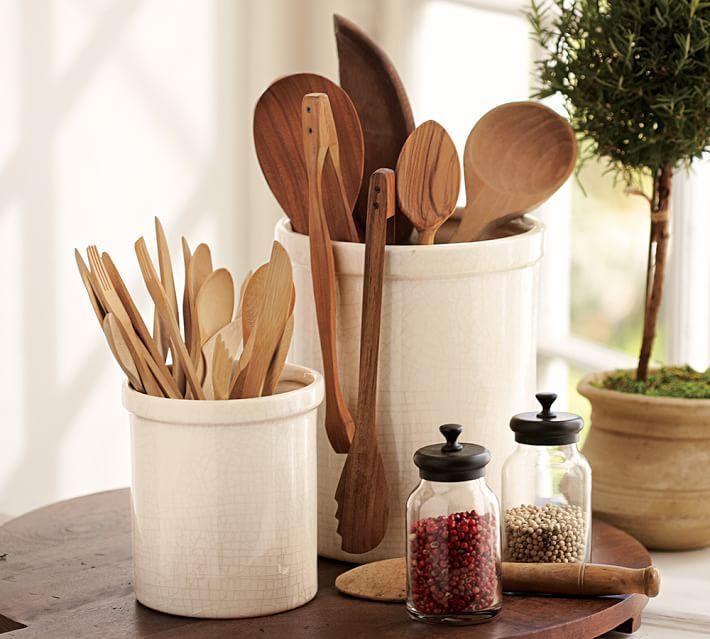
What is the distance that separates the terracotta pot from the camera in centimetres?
88

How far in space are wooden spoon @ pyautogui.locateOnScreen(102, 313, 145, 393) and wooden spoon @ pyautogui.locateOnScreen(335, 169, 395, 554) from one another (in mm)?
145

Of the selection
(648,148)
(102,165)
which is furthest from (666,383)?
(102,165)

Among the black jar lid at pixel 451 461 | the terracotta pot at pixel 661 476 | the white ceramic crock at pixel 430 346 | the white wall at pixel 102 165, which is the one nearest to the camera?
the black jar lid at pixel 451 461

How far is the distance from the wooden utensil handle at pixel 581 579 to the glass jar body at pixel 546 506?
0.11 feet

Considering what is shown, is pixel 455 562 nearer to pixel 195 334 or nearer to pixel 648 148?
pixel 195 334

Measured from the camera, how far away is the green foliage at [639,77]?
82 cm

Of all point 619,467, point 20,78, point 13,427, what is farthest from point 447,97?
point 619,467

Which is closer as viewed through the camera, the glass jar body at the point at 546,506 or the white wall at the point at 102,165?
the glass jar body at the point at 546,506

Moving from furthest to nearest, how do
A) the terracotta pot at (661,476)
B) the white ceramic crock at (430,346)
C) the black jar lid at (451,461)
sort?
1. the terracotta pot at (661,476)
2. the white ceramic crock at (430,346)
3. the black jar lid at (451,461)

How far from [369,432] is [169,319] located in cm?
15

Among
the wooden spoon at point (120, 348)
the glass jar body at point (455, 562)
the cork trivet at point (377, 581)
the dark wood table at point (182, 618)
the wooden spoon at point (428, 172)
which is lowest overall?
the dark wood table at point (182, 618)

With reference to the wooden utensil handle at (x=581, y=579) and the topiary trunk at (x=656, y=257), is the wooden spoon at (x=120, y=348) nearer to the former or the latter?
the wooden utensil handle at (x=581, y=579)

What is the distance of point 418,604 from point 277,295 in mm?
201

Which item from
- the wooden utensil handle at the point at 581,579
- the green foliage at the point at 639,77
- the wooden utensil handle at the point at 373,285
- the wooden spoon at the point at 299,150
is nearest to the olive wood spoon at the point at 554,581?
the wooden utensil handle at the point at 581,579
